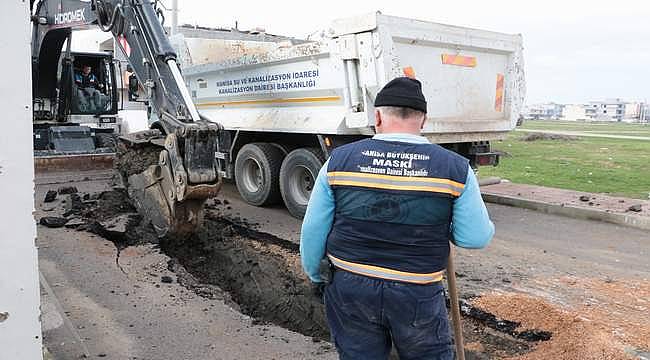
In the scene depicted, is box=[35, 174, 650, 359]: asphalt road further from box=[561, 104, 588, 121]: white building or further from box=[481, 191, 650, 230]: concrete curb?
box=[561, 104, 588, 121]: white building

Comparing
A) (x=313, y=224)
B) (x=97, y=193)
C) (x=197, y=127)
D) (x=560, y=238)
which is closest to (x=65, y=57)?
(x=97, y=193)

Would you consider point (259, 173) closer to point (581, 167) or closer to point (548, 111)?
point (581, 167)

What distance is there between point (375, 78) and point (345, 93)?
0.45m

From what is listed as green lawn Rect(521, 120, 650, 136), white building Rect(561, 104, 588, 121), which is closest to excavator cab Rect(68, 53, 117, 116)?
green lawn Rect(521, 120, 650, 136)

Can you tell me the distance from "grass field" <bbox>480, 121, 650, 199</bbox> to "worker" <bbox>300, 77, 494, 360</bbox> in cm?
835

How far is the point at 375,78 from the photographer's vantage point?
20.5 feet

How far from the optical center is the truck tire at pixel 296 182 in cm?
770

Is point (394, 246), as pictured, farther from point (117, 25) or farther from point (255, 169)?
point (255, 169)

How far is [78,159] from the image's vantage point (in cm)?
962

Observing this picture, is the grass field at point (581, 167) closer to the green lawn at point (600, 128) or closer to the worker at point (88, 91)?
the worker at point (88, 91)

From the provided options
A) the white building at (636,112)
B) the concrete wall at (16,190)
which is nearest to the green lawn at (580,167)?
the concrete wall at (16,190)

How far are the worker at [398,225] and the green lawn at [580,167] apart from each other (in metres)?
8.35

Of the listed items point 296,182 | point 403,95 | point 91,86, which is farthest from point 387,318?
point 91,86

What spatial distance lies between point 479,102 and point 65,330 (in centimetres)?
557
